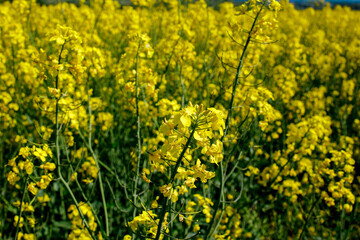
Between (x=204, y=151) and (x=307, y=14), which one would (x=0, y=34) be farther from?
(x=307, y=14)

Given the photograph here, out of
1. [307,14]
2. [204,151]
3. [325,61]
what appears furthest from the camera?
[307,14]

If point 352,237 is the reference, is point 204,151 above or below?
above

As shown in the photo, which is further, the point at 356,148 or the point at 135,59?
the point at 356,148

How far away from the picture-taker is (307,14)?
11.3 meters

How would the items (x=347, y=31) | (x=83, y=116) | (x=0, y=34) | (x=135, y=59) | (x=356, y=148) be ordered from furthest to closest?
(x=347, y=31), (x=356, y=148), (x=0, y=34), (x=83, y=116), (x=135, y=59)

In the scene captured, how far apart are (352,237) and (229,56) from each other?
2.19 metres

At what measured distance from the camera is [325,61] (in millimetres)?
5441

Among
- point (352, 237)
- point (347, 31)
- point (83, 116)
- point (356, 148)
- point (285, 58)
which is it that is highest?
point (347, 31)

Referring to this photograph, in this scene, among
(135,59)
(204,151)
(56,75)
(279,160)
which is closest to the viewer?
(204,151)

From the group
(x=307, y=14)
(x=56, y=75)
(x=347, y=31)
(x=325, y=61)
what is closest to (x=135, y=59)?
(x=56, y=75)

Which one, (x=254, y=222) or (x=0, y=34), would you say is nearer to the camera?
(x=254, y=222)

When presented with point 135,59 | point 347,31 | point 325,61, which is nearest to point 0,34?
point 135,59

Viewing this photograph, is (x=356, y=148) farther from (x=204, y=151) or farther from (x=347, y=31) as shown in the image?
(x=347, y=31)

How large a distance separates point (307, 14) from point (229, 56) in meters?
9.62
